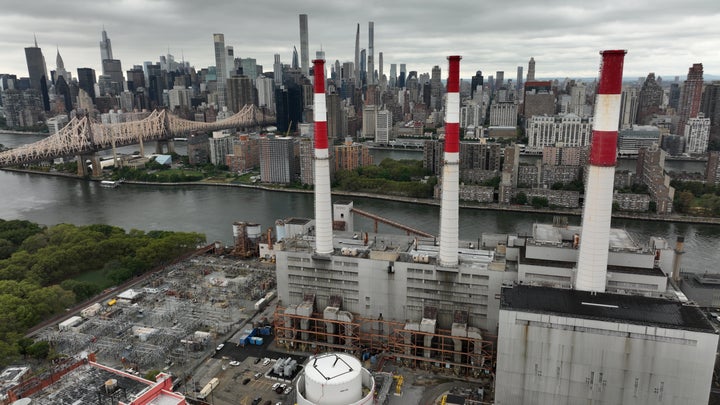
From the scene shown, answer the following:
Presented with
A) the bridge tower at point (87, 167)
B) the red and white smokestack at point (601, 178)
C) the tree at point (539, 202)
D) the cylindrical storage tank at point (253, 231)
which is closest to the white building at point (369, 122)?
the bridge tower at point (87, 167)

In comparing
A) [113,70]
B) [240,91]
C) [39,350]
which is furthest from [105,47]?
[39,350]

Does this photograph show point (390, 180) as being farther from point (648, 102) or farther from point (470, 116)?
point (648, 102)

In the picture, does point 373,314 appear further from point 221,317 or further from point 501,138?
point 501,138

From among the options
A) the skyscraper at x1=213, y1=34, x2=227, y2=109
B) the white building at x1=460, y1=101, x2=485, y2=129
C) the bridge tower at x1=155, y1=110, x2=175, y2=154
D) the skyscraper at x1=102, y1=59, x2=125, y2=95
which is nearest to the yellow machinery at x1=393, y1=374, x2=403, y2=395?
the bridge tower at x1=155, y1=110, x2=175, y2=154

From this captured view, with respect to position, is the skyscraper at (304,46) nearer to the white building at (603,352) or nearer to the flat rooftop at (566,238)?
the flat rooftop at (566,238)

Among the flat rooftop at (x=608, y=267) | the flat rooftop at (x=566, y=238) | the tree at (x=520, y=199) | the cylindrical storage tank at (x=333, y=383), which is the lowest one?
the tree at (x=520, y=199)
